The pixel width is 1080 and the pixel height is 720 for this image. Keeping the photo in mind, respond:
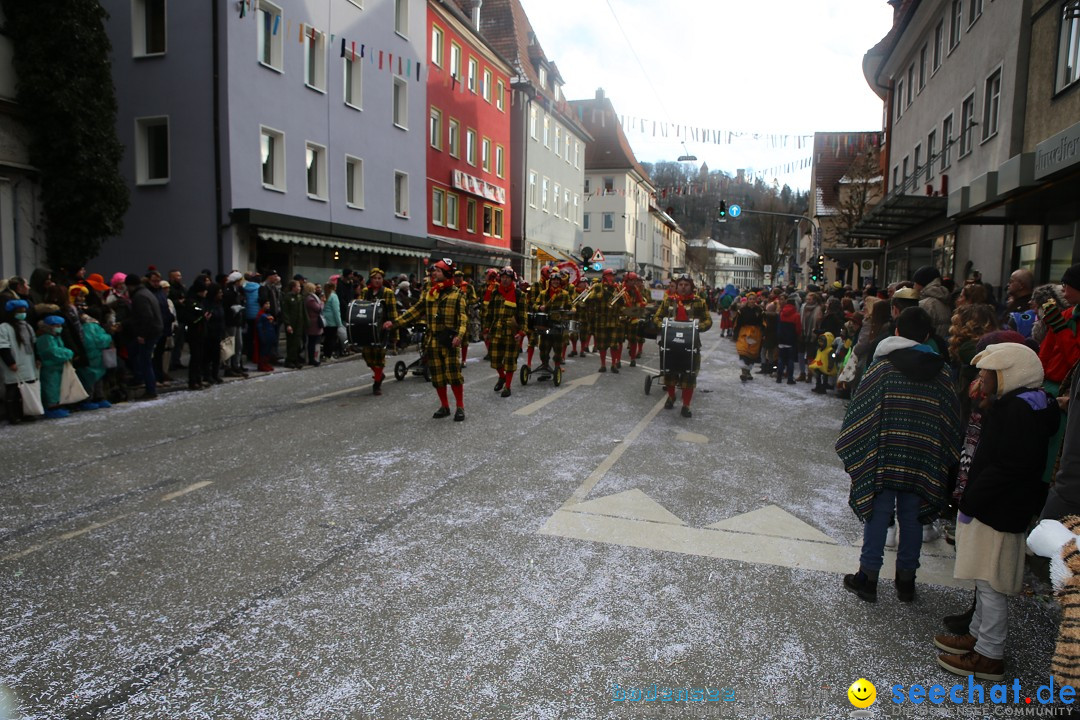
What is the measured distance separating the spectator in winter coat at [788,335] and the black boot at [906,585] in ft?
33.1

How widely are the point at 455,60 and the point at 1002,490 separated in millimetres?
31632

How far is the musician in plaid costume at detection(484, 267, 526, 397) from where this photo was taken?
10820mm

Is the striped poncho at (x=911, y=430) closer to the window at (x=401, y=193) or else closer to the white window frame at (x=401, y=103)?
the window at (x=401, y=193)

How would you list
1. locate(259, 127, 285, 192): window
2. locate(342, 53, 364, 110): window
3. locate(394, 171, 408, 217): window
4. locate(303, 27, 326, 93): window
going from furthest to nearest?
1. locate(394, 171, 408, 217): window
2. locate(342, 53, 364, 110): window
3. locate(303, 27, 326, 93): window
4. locate(259, 127, 285, 192): window

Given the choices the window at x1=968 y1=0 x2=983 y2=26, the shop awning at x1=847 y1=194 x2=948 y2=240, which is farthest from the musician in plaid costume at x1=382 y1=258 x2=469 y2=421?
the window at x1=968 y1=0 x2=983 y2=26

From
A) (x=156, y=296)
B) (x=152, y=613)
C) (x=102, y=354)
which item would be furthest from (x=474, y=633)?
(x=156, y=296)

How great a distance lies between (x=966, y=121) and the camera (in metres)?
17.0

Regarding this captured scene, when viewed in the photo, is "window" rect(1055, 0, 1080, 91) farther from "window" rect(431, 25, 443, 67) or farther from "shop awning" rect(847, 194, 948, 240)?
"window" rect(431, 25, 443, 67)

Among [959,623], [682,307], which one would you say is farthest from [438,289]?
[959,623]

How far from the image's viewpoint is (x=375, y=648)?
11.0 feet

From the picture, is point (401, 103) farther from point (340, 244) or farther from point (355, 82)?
point (340, 244)

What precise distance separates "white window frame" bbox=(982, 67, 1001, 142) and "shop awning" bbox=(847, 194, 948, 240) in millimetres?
1765

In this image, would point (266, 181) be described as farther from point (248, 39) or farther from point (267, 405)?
point (267, 405)

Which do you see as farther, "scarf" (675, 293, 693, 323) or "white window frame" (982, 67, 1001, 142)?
"white window frame" (982, 67, 1001, 142)
